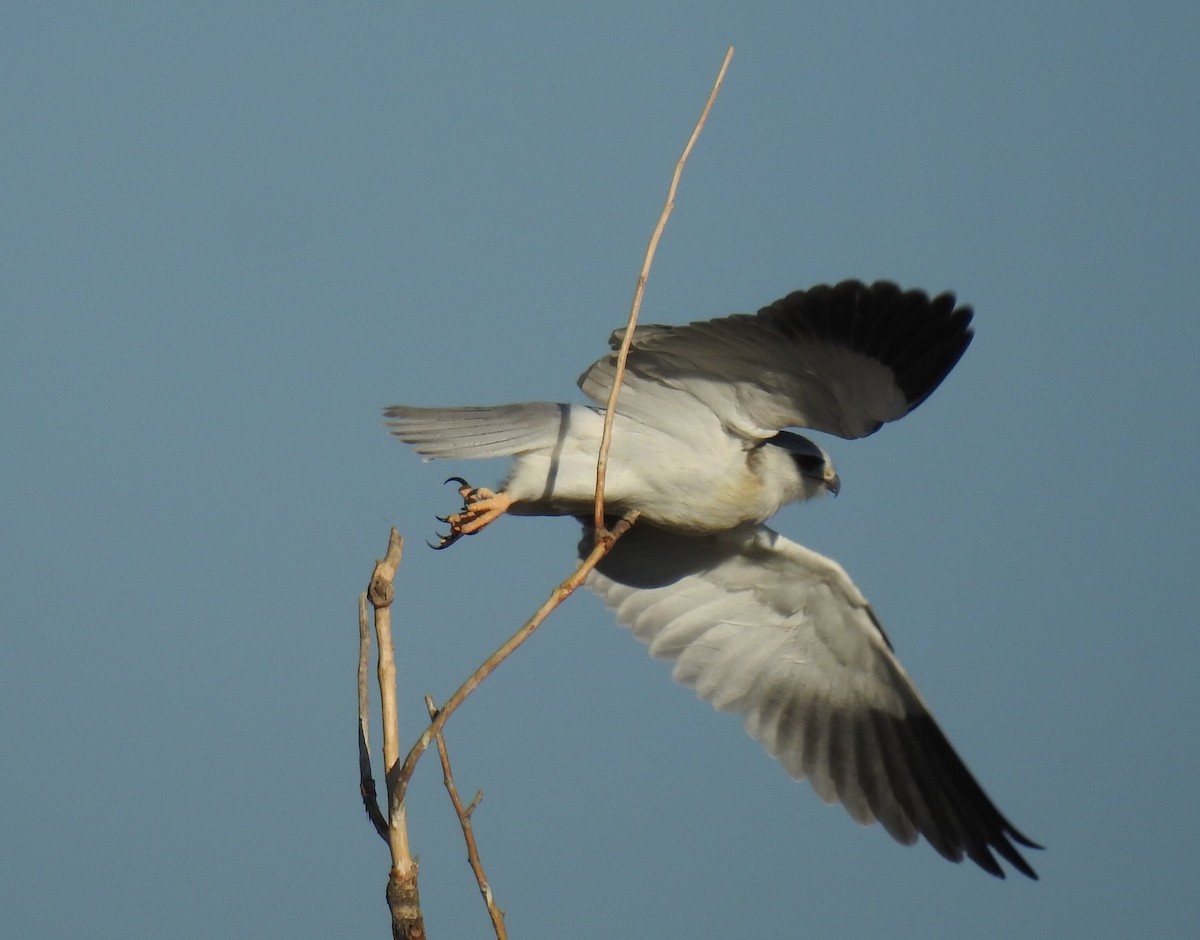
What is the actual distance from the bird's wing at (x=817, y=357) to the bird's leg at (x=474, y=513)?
0.62 metres

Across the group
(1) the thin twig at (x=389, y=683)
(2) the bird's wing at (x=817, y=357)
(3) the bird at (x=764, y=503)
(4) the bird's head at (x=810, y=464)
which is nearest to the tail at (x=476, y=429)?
(3) the bird at (x=764, y=503)

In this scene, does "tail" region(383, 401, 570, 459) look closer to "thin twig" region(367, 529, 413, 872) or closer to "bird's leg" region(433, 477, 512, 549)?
"bird's leg" region(433, 477, 512, 549)

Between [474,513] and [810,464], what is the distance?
1.67 meters

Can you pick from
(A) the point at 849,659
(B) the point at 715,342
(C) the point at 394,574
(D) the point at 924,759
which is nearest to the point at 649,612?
(A) the point at 849,659

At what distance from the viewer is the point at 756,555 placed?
26.2 ft

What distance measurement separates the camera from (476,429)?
6434mm

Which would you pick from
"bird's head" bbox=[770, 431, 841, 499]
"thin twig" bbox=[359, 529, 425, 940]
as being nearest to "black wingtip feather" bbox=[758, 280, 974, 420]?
"bird's head" bbox=[770, 431, 841, 499]

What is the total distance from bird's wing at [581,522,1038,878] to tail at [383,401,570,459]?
1529mm

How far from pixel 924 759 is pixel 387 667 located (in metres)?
4.74

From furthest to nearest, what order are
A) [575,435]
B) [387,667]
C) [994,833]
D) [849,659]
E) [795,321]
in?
1. [849,659]
2. [994,833]
3. [575,435]
4. [795,321]
5. [387,667]

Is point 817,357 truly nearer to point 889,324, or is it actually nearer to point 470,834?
point 889,324

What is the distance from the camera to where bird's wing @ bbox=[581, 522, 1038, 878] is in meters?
7.98

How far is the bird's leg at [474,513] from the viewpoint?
6.51 m

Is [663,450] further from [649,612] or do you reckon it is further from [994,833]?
[994,833]
